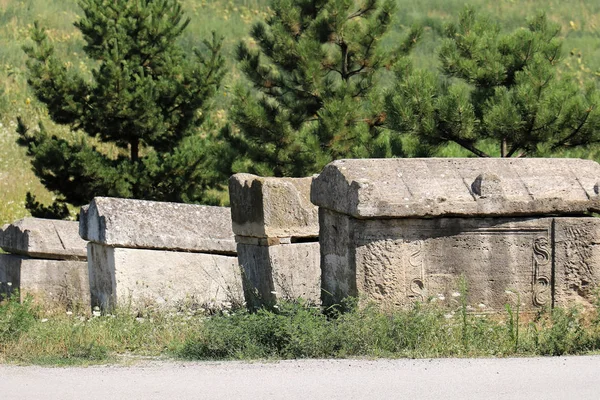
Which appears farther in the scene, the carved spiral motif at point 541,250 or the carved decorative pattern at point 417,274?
the carved spiral motif at point 541,250

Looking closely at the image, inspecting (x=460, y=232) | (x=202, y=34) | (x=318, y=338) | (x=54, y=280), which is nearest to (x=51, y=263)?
(x=54, y=280)

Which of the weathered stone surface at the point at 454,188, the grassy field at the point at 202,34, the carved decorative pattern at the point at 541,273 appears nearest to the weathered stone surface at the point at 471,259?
the carved decorative pattern at the point at 541,273

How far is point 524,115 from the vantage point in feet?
41.7

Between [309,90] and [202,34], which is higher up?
[202,34]

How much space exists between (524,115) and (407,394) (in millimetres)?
8159

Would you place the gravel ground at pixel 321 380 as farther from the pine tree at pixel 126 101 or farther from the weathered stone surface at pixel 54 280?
the pine tree at pixel 126 101

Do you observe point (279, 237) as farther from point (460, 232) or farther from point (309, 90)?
point (309, 90)

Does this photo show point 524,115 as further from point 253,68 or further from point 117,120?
point 117,120

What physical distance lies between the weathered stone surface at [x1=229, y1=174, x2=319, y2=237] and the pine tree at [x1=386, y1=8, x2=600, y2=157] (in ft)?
12.6

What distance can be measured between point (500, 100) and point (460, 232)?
17.7 feet

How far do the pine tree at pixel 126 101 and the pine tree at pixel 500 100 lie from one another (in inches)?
146

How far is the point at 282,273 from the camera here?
29.7 feet

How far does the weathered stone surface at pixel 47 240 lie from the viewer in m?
11.2

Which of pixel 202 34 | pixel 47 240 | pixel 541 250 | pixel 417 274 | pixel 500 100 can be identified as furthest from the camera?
pixel 202 34
